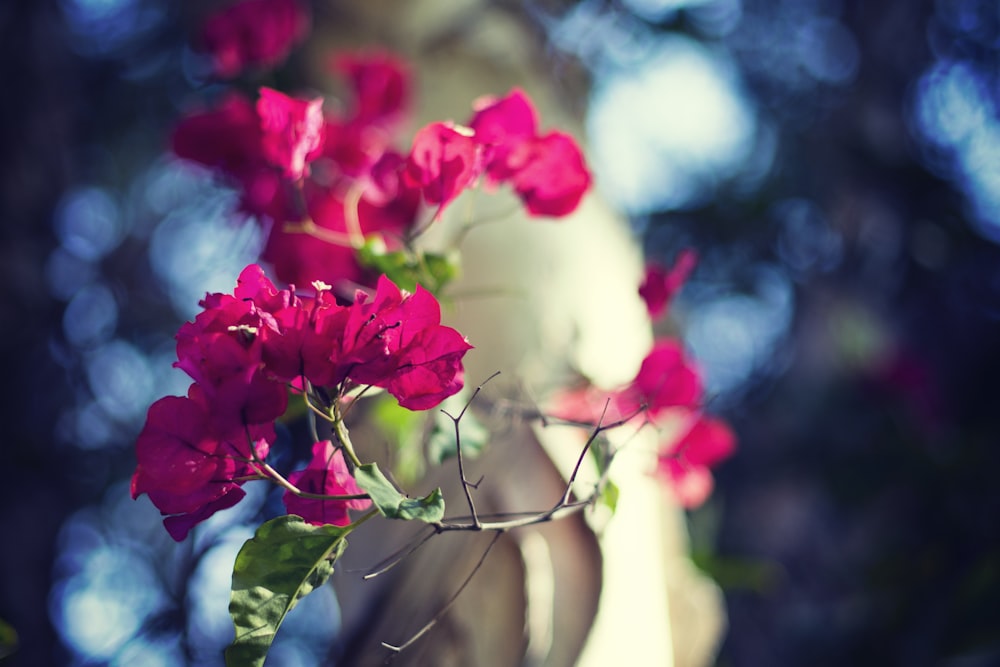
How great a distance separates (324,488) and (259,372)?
0.09 m

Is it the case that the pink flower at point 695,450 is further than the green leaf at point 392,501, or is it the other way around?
the pink flower at point 695,450

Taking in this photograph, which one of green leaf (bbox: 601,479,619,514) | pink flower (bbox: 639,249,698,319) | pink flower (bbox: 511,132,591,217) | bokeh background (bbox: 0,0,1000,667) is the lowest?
bokeh background (bbox: 0,0,1000,667)

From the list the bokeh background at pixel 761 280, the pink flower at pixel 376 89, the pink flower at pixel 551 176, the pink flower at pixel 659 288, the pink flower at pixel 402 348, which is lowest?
the bokeh background at pixel 761 280

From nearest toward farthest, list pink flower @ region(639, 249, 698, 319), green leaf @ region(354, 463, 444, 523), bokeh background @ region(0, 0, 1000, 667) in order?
green leaf @ region(354, 463, 444, 523), pink flower @ region(639, 249, 698, 319), bokeh background @ region(0, 0, 1000, 667)

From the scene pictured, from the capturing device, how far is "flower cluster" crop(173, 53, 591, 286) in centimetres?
53

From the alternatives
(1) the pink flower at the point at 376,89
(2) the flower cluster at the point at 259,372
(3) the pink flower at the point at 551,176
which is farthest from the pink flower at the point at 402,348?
(1) the pink flower at the point at 376,89

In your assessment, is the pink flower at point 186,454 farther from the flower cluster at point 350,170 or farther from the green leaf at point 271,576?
the flower cluster at point 350,170

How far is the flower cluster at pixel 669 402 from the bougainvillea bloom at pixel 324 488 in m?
0.19

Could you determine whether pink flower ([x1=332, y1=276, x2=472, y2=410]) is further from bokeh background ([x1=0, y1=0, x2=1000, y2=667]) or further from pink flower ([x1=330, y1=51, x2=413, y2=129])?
bokeh background ([x1=0, y1=0, x2=1000, y2=667])

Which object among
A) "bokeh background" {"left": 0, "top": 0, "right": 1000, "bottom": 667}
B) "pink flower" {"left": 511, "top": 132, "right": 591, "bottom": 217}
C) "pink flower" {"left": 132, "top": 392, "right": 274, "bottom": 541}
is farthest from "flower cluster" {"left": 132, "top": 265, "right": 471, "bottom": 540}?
"bokeh background" {"left": 0, "top": 0, "right": 1000, "bottom": 667}

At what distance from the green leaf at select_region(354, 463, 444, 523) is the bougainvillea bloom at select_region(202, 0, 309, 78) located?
21.2 inches

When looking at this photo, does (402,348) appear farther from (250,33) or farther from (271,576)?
(250,33)

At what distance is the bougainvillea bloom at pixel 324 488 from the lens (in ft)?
1.46

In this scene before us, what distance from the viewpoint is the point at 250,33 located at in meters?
0.78
